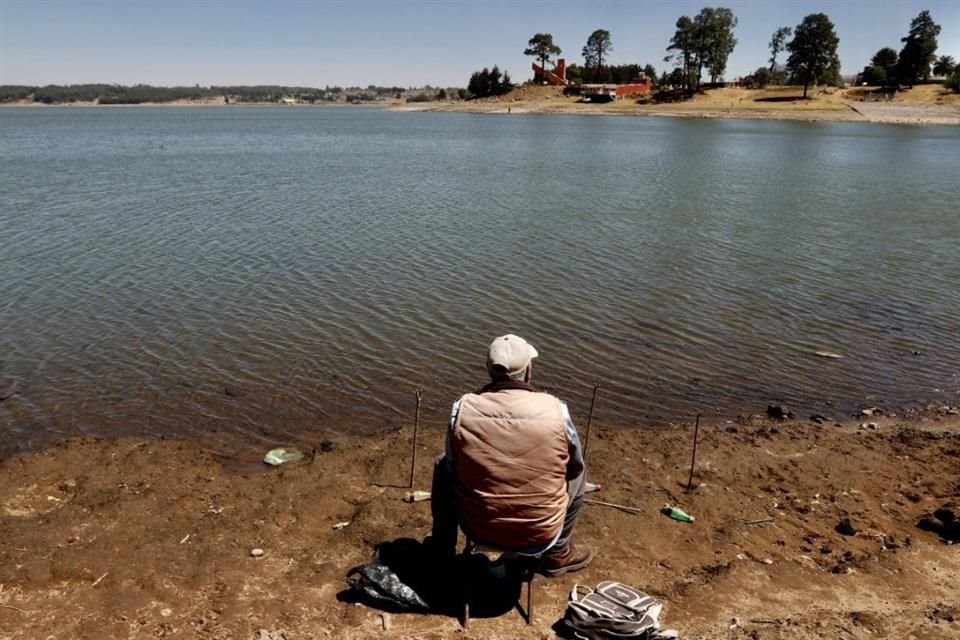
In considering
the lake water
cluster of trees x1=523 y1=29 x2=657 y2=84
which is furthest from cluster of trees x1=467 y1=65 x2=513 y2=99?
the lake water

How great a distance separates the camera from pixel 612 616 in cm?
495

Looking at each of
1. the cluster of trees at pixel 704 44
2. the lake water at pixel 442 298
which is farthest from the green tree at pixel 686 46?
the lake water at pixel 442 298

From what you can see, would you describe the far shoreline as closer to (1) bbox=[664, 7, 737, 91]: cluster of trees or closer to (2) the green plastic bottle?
(1) bbox=[664, 7, 737, 91]: cluster of trees

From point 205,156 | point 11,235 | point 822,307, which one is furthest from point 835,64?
point 11,235

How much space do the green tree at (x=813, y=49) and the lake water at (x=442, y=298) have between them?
3310 inches

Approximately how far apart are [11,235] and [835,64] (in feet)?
397

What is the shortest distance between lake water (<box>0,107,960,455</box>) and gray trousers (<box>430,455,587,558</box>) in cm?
460

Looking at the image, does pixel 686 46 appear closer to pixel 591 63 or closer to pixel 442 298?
pixel 591 63

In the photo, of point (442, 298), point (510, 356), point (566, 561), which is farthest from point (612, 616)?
point (442, 298)

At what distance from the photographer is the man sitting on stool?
4762 mm

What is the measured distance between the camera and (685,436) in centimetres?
983

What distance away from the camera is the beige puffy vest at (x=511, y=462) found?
476 cm

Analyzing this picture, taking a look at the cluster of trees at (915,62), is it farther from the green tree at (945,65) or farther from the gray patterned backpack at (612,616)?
the gray patterned backpack at (612,616)

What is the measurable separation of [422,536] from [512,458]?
2413 millimetres
